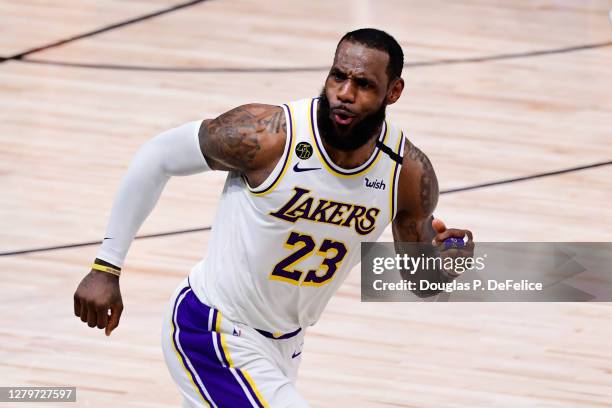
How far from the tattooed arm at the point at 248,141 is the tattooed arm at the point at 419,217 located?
0.42 m

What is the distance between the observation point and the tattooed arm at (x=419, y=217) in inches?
161

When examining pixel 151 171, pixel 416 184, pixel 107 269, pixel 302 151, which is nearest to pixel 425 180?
pixel 416 184

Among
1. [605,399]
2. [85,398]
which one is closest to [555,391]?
[605,399]

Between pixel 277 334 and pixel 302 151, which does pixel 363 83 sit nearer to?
pixel 302 151

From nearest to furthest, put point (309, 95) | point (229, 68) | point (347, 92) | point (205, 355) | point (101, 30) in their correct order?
point (347, 92) < point (205, 355) < point (309, 95) < point (229, 68) < point (101, 30)

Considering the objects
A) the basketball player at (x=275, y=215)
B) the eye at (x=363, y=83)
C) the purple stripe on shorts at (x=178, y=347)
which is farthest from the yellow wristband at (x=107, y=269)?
the eye at (x=363, y=83)

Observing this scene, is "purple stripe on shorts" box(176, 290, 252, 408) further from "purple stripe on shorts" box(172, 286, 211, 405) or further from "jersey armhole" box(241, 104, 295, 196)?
"jersey armhole" box(241, 104, 295, 196)

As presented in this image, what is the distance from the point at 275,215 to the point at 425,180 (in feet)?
1.63

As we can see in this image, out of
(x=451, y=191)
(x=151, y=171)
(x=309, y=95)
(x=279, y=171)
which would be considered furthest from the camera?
(x=309, y=95)

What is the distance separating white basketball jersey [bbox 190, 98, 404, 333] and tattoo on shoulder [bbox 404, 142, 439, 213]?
5 cm

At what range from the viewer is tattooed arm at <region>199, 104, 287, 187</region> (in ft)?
12.9

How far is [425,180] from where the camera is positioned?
4.11 m

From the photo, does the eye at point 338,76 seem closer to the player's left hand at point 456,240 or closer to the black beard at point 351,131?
the black beard at point 351,131

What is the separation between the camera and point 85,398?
5738mm
